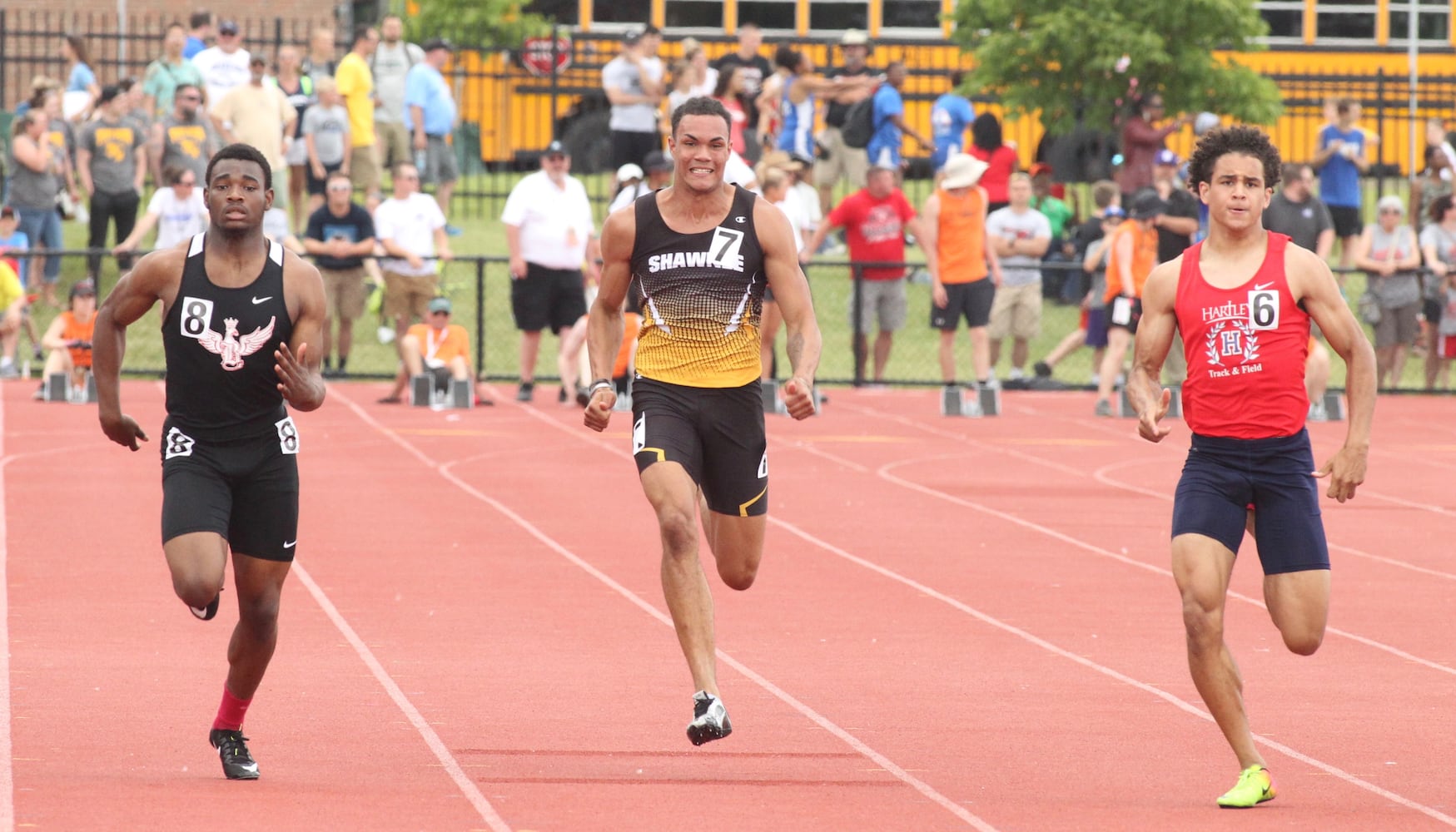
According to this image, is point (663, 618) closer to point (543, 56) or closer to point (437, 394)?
point (437, 394)

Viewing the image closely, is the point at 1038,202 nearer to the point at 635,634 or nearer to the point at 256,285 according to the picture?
the point at 635,634

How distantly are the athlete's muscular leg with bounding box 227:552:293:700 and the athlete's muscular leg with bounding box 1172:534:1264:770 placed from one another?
106 inches

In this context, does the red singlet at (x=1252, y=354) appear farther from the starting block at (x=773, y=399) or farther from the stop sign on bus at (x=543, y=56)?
the stop sign on bus at (x=543, y=56)

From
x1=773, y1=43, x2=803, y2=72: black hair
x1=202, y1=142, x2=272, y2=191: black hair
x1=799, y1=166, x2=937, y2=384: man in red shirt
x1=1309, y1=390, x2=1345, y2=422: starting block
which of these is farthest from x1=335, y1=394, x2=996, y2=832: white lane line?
x1=773, y1=43, x2=803, y2=72: black hair

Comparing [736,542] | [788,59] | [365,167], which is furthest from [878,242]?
[736,542]

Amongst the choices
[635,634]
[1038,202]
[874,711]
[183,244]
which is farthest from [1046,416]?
[183,244]

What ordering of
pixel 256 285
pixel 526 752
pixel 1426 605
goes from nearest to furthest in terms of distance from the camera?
1. pixel 256 285
2. pixel 526 752
3. pixel 1426 605

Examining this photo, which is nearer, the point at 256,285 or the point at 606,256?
the point at 256,285

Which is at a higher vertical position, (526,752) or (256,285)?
(256,285)

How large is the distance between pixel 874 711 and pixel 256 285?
2.79m

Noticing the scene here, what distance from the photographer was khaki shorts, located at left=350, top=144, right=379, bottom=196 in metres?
25.0

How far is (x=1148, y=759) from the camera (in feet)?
24.3

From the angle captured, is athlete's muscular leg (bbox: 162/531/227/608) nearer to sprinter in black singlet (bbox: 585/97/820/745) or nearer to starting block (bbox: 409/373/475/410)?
sprinter in black singlet (bbox: 585/97/820/745)

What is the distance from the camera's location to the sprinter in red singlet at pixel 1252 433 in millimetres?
6715
